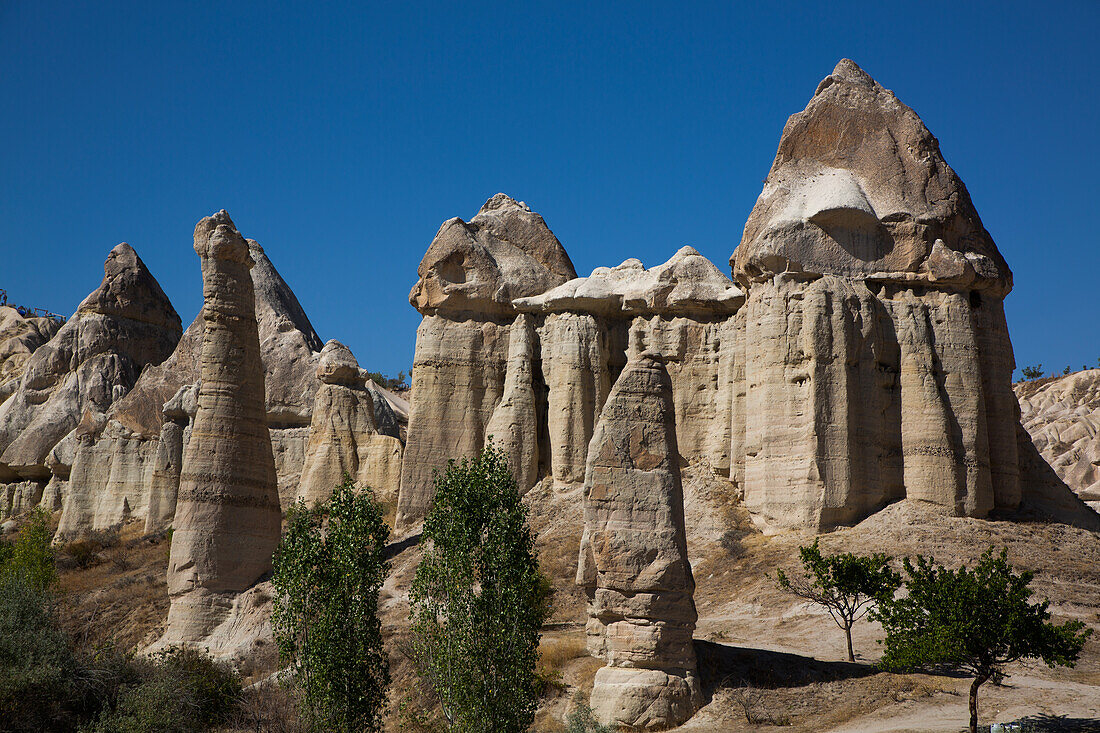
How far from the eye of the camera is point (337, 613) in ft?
58.2

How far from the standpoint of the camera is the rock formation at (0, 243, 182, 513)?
5141 cm

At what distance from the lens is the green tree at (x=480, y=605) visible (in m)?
16.7

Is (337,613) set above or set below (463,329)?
below

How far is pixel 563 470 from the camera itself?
110 feet

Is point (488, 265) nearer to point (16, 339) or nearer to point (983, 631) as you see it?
point (983, 631)

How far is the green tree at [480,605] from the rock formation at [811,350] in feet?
40.1

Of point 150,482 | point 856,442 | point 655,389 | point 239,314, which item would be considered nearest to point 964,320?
point 856,442

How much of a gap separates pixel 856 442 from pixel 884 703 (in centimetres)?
1164

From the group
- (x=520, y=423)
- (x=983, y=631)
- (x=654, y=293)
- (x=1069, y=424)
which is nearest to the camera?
(x=983, y=631)

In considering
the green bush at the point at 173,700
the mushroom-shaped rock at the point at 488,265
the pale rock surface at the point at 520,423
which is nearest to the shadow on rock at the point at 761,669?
the green bush at the point at 173,700

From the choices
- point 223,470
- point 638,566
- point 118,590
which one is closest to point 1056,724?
point 638,566

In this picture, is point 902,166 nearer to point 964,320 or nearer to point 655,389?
point 964,320

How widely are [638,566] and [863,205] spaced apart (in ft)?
52.7

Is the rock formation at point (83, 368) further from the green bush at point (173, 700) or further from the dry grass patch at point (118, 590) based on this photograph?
the green bush at point (173, 700)
